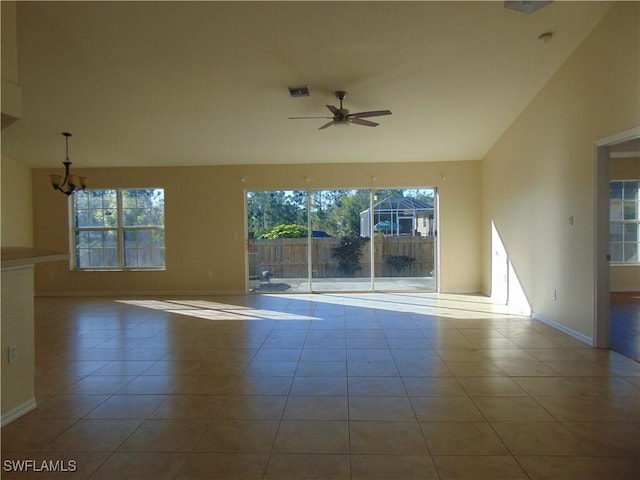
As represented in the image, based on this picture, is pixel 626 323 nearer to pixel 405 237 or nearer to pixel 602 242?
pixel 602 242

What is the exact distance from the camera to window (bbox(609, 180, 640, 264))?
6.86m

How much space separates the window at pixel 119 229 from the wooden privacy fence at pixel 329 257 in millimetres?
1980

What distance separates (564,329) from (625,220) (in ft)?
13.0

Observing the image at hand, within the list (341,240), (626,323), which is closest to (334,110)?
(341,240)

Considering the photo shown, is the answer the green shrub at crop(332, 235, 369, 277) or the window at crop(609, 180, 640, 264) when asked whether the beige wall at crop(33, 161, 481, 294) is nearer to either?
Answer: the green shrub at crop(332, 235, 369, 277)

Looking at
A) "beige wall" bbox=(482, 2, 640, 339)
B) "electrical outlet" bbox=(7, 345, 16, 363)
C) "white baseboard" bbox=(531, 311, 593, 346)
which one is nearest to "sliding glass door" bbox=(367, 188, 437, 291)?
"beige wall" bbox=(482, 2, 640, 339)

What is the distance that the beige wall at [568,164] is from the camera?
11.3ft

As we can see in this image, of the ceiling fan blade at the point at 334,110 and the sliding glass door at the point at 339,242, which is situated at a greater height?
the ceiling fan blade at the point at 334,110

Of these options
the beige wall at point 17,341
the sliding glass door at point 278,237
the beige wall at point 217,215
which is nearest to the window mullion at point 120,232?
the beige wall at point 217,215

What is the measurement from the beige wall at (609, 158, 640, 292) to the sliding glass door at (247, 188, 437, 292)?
3174 mm

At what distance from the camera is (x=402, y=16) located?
11.3 ft
